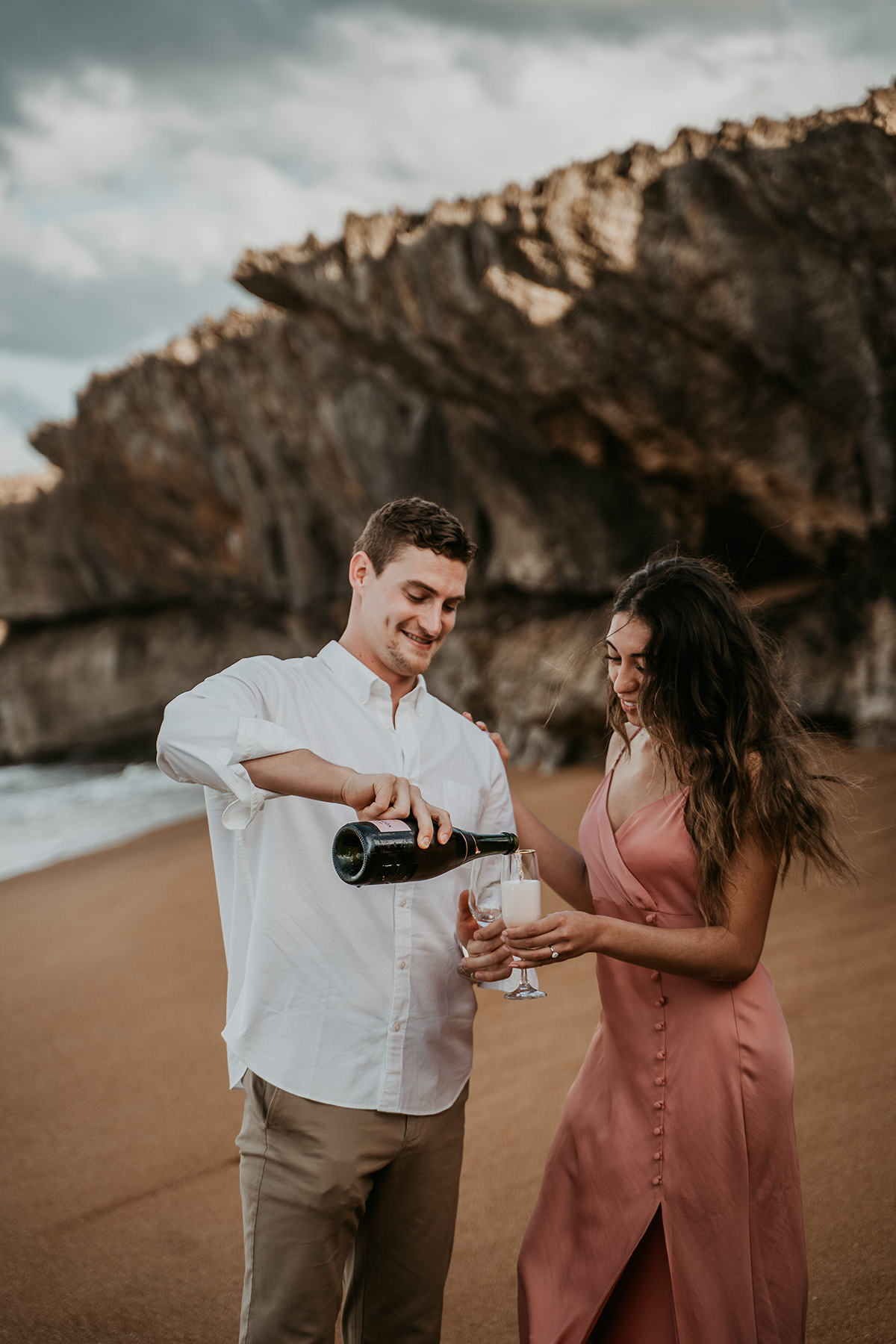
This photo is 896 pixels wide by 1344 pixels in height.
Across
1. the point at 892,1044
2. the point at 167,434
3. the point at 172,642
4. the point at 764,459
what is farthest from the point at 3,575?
the point at 892,1044

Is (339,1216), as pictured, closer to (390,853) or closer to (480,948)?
(480,948)

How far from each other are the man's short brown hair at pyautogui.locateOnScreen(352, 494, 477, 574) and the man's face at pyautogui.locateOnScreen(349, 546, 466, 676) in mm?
21

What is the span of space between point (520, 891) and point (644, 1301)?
3.62 ft

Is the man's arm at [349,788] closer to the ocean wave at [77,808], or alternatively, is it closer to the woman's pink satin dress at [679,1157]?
the woman's pink satin dress at [679,1157]

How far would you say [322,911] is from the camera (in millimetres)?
2324

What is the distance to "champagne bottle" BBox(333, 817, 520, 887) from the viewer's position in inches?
82.9

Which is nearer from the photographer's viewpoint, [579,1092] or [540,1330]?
[540,1330]

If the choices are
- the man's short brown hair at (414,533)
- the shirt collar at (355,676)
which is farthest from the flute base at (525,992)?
the man's short brown hair at (414,533)

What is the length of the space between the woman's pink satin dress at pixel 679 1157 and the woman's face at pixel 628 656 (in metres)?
0.33

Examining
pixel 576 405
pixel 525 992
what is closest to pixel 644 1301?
pixel 525 992

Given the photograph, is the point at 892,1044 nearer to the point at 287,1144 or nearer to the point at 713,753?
the point at 713,753

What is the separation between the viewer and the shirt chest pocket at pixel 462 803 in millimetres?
2561

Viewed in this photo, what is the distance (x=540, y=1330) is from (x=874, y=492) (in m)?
8.19

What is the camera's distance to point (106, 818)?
14180mm
